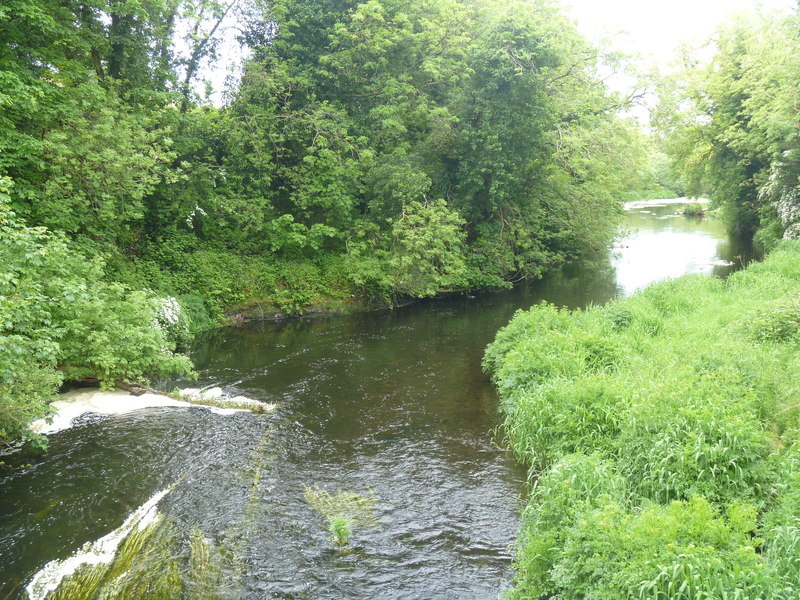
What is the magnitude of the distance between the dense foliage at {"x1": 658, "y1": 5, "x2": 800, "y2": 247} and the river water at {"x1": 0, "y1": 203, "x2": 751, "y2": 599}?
18486mm

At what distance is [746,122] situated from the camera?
29500mm

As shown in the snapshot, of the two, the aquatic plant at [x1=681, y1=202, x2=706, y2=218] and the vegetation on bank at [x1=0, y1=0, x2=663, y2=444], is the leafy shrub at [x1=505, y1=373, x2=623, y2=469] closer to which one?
the vegetation on bank at [x1=0, y1=0, x2=663, y2=444]

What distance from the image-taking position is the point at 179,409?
10.9m

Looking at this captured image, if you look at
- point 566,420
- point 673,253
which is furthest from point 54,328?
point 673,253

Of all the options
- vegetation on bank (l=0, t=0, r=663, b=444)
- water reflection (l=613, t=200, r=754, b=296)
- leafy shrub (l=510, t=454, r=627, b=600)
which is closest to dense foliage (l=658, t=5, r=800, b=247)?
water reflection (l=613, t=200, r=754, b=296)

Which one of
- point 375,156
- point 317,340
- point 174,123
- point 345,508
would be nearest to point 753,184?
point 375,156

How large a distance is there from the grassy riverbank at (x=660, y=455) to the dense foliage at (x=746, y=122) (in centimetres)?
1550

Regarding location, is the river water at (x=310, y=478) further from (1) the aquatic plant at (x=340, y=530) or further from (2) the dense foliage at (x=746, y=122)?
(2) the dense foliage at (x=746, y=122)

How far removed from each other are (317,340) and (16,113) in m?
9.90

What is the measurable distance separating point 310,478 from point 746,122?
32222 millimetres

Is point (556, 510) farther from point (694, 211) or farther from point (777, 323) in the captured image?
point (694, 211)

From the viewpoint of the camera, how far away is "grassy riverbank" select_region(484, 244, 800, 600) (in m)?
4.70

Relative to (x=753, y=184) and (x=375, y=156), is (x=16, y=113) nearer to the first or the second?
(x=375, y=156)

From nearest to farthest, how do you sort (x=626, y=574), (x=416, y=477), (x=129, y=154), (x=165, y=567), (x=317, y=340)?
(x=626, y=574) → (x=165, y=567) → (x=416, y=477) → (x=129, y=154) → (x=317, y=340)
